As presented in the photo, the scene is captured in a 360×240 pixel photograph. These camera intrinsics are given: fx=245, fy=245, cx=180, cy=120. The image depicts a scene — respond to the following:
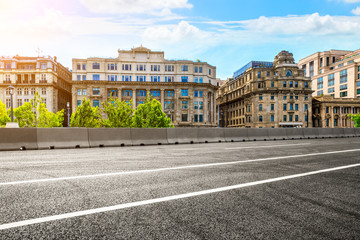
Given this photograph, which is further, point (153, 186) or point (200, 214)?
point (153, 186)

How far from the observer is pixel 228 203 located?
11.8 ft

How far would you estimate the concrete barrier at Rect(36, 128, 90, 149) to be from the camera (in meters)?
13.0

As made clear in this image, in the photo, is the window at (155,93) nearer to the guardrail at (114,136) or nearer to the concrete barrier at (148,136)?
the guardrail at (114,136)

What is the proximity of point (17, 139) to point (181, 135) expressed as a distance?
1005cm

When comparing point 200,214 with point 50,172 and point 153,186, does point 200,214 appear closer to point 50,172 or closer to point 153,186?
point 153,186

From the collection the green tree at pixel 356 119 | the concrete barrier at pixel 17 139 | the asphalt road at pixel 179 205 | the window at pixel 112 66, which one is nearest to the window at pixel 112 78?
the window at pixel 112 66

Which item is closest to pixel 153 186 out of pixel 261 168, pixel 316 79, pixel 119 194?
pixel 119 194

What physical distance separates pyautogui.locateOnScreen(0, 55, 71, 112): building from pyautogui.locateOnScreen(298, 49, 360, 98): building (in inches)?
3821

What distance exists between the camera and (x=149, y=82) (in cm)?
6638

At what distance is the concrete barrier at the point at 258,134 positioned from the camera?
21.2m

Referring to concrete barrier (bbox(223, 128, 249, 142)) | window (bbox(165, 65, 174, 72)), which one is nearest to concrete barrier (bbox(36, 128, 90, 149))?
concrete barrier (bbox(223, 128, 249, 142))

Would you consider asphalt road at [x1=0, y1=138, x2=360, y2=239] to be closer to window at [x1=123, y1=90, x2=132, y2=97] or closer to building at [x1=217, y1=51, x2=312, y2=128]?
window at [x1=123, y1=90, x2=132, y2=97]

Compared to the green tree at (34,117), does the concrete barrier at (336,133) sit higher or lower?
lower

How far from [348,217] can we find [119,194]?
3278 millimetres
